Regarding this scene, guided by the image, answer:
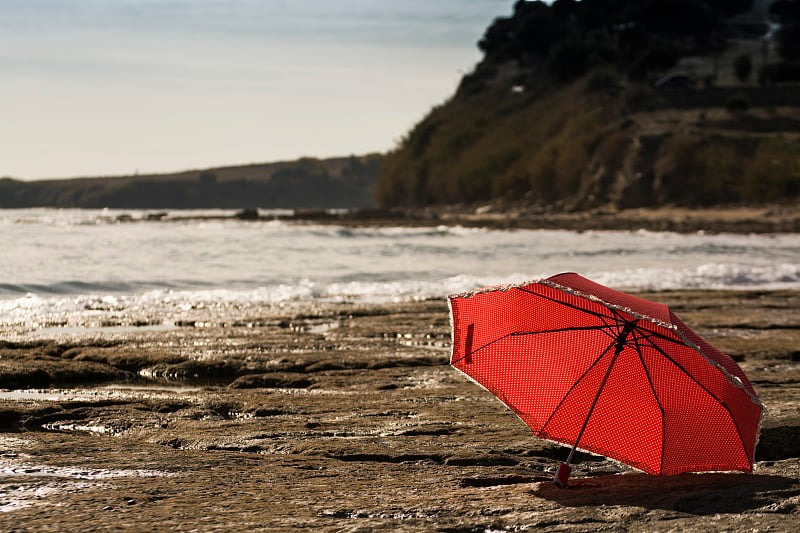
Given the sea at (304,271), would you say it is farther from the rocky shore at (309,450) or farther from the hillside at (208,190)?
the hillside at (208,190)

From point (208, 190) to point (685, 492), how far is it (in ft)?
485

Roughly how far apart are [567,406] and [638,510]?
2.96ft

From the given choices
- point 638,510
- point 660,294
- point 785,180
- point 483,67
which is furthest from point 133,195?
point 638,510

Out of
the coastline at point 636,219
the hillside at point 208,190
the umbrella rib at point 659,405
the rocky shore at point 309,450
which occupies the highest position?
the hillside at point 208,190

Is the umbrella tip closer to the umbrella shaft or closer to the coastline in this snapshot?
the umbrella shaft

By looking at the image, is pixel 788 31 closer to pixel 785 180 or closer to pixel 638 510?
pixel 785 180

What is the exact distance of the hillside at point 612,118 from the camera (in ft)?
168

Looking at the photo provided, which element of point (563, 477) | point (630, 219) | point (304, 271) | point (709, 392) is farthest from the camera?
point (630, 219)

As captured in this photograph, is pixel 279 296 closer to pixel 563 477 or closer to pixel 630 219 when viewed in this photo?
pixel 563 477

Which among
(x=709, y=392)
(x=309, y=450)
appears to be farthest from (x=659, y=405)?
(x=309, y=450)

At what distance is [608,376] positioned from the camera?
423cm

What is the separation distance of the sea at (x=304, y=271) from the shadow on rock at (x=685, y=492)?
658cm

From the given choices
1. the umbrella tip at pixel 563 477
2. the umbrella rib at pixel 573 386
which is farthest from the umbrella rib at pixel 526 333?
the umbrella tip at pixel 563 477

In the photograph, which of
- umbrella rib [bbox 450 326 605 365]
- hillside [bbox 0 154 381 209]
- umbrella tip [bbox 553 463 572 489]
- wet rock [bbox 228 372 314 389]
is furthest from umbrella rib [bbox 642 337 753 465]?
hillside [bbox 0 154 381 209]
